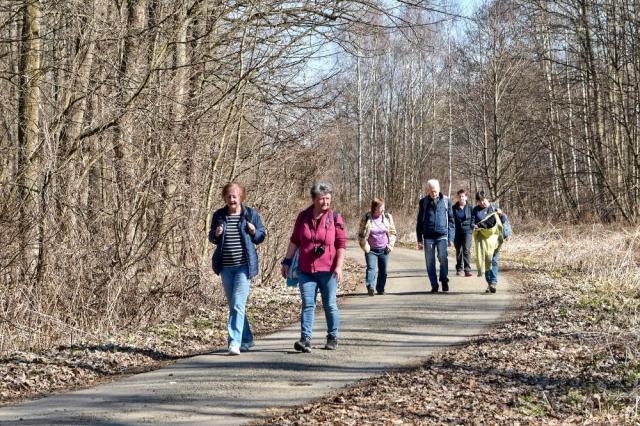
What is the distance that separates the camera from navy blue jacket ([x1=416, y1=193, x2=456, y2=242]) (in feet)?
50.9

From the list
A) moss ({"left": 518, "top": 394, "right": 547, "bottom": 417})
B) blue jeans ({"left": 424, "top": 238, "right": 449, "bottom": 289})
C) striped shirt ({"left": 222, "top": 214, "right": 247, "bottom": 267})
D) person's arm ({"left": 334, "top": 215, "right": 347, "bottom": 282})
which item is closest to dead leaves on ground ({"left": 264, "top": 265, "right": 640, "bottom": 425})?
moss ({"left": 518, "top": 394, "right": 547, "bottom": 417})

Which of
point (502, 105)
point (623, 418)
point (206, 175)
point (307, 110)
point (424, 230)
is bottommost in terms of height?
point (623, 418)

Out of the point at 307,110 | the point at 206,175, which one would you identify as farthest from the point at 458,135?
the point at 206,175

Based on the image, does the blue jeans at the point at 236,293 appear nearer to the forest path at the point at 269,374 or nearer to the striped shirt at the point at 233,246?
the striped shirt at the point at 233,246

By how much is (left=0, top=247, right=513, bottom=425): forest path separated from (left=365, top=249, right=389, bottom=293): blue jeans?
158cm

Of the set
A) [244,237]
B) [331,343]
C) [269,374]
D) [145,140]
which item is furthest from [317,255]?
[145,140]

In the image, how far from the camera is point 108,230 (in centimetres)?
1241

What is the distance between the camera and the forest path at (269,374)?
7.16m

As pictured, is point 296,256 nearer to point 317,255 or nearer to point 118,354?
point 317,255

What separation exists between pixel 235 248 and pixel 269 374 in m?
1.62

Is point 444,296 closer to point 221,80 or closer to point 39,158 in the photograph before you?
point 221,80

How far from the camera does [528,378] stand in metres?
8.55

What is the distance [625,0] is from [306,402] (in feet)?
83.8

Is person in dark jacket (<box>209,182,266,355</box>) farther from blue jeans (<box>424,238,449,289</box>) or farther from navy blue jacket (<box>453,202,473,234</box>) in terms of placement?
navy blue jacket (<box>453,202,473,234</box>)
